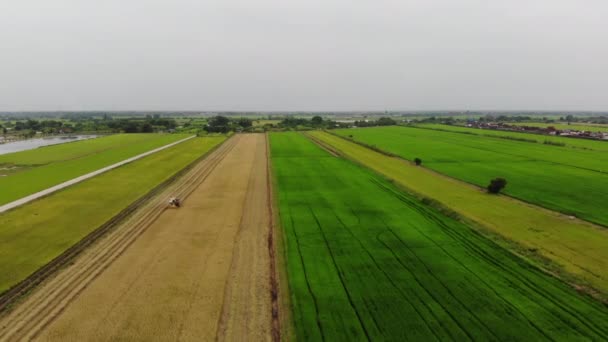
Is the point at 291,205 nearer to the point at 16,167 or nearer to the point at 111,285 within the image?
the point at 111,285

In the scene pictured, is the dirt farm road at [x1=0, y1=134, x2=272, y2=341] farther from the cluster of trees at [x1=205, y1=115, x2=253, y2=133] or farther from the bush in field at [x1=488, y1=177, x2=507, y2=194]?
the cluster of trees at [x1=205, y1=115, x2=253, y2=133]

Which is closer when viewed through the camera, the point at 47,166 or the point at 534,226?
the point at 534,226

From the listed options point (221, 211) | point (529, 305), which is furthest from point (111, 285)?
point (529, 305)

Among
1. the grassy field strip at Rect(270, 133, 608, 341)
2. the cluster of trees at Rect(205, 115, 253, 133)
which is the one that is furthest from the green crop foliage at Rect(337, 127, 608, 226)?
the cluster of trees at Rect(205, 115, 253, 133)

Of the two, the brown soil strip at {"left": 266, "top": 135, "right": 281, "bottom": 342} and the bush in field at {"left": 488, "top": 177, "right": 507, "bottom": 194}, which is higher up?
the bush in field at {"left": 488, "top": 177, "right": 507, "bottom": 194}

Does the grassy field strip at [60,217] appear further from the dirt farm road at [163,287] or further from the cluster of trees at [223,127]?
the cluster of trees at [223,127]

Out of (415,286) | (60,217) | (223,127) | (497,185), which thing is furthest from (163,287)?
(223,127)

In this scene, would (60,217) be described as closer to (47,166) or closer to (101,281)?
(101,281)

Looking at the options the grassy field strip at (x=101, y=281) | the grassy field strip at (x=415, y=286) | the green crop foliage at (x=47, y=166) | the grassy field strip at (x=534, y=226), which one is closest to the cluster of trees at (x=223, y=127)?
the green crop foliage at (x=47, y=166)
